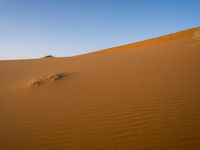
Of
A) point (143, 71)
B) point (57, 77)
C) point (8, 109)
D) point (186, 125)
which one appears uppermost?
point (57, 77)

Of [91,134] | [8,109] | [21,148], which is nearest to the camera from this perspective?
[21,148]

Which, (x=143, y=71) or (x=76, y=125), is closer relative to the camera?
(x=76, y=125)

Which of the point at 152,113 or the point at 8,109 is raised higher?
the point at 8,109

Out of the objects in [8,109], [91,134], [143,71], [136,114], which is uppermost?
[143,71]

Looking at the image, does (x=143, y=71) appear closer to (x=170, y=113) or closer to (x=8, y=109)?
(x=170, y=113)

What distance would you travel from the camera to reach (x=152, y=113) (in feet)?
11.4

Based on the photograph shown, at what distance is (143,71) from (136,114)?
3.21 metres

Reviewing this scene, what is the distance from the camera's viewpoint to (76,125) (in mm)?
3379

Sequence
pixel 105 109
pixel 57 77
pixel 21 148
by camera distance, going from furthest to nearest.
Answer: pixel 57 77
pixel 105 109
pixel 21 148

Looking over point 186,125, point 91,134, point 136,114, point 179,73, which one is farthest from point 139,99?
point 179,73

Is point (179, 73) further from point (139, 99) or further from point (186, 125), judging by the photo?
point (186, 125)

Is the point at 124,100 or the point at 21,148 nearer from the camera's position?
the point at 21,148

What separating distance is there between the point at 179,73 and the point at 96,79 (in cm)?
267

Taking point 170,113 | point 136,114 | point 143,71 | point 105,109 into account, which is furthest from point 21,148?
point 143,71
